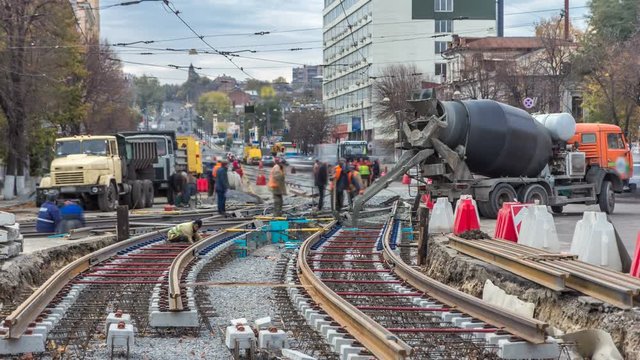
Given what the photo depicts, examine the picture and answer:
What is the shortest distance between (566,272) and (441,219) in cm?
1016

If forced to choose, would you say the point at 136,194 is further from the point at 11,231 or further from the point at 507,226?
the point at 507,226

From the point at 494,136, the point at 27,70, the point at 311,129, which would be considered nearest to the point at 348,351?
the point at 494,136

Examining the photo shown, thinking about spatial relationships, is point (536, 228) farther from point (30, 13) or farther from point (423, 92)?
point (30, 13)

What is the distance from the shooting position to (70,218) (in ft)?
73.2

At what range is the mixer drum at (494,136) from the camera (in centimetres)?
2472

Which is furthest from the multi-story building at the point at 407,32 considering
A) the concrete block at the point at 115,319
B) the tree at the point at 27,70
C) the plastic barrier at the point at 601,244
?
the concrete block at the point at 115,319

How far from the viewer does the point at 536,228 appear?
13.5 metres

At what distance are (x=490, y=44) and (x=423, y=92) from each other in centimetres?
5463

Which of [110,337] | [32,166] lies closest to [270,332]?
[110,337]

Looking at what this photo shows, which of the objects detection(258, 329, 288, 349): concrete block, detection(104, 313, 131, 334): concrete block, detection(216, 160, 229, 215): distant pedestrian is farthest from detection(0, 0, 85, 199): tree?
detection(258, 329, 288, 349): concrete block

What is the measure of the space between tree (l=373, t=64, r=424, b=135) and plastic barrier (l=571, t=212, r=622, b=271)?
2290 inches

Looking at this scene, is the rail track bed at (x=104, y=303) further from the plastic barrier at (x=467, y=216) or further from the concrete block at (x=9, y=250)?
the plastic barrier at (x=467, y=216)

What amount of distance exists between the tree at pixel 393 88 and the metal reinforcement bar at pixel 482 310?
5772 cm

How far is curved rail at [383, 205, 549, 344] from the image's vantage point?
7.79 meters
